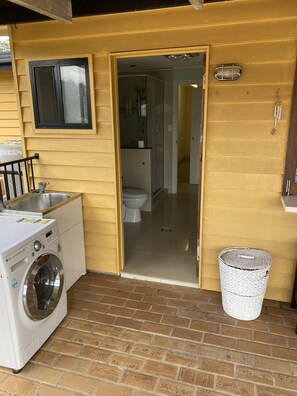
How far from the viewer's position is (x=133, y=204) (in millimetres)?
4316

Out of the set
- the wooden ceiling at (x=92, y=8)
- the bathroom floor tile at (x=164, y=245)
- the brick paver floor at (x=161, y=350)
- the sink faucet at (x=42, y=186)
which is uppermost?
the wooden ceiling at (x=92, y=8)

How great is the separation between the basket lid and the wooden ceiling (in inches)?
76.5

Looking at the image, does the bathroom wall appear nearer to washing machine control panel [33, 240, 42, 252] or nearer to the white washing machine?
the white washing machine

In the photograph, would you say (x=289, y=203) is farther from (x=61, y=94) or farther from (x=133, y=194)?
(x=133, y=194)

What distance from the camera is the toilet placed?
4305 millimetres

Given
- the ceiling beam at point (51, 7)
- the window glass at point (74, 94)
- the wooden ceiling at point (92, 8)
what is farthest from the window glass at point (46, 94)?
the ceiling beam at point (51, 7)

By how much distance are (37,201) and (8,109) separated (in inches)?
87.4

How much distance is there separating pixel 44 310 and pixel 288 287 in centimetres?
200

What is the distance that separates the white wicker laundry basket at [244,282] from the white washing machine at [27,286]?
1.31 metres

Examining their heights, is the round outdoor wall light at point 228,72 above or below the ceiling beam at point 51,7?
below

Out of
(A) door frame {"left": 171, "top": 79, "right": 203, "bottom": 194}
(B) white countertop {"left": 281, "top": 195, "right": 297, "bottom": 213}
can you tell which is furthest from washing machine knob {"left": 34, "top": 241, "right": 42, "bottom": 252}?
(A) door frame {"left": 171, "top": 79, "right": 203, "bottom": 194}

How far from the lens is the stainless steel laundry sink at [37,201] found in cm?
269

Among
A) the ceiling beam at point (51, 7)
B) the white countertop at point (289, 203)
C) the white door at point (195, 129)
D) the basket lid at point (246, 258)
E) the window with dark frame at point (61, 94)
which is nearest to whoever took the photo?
the ceiling beam at point (51, 7)

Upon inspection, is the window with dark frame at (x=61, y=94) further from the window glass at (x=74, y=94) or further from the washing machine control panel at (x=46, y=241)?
the washing machine control panel at (x=46, y=241)
